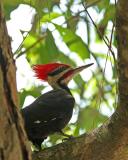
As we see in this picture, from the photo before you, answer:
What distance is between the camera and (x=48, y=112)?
3412mm

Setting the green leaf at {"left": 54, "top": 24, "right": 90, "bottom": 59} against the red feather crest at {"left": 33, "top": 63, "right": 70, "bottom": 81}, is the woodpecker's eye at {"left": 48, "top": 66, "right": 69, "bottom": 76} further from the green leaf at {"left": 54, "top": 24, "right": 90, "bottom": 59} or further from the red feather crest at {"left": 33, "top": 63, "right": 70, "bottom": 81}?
the green leaf at {"left": 54, "top": 24, "right": 90, "bottom": 59}

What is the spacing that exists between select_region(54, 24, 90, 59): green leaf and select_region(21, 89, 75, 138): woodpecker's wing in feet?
1.40

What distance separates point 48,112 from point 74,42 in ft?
1.74

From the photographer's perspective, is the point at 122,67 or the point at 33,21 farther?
the point at 33,21

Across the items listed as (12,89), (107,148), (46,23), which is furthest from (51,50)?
(12,89)

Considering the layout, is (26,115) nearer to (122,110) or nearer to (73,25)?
(73,25)

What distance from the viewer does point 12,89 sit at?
5.60 feet

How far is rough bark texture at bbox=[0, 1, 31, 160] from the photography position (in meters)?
1.67

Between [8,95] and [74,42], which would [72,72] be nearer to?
[74,42]

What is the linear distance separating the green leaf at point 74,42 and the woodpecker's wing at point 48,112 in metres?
0.43

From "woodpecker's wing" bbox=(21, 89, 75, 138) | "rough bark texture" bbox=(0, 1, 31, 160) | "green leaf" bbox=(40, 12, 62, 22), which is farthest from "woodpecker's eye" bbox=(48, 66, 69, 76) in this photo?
"rough bark texture" bbox=(0, 1, 31, 160)

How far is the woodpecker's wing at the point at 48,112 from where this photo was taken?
3.26 m

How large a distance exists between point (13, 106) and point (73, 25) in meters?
1.68

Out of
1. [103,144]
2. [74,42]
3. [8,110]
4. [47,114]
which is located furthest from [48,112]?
[8,110]
